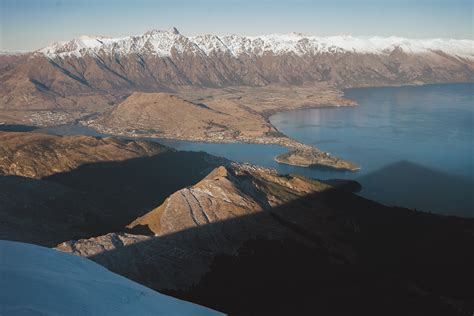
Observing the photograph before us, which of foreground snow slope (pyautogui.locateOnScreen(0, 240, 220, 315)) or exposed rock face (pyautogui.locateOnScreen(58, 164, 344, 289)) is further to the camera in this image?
exposed rock face (pyautogui.locateOnScreen(58, 164, 344, 289))

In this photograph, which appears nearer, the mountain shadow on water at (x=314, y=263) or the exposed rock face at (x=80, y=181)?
the mountain shadow on water at (x=314, y=263)

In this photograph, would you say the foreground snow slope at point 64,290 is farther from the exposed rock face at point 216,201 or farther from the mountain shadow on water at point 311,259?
the exposed rock face at point 216,201

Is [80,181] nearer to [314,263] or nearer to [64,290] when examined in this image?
[314,263]

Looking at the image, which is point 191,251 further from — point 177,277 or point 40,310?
point 40,310

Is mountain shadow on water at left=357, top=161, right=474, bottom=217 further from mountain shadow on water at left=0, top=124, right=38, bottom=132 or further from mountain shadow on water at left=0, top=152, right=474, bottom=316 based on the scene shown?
mountain shadow on water at left=0, top=124, right=38, bottom=132

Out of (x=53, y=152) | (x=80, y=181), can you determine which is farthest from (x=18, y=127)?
(x=80, y=181)

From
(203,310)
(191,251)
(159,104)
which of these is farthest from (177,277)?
(159,104)

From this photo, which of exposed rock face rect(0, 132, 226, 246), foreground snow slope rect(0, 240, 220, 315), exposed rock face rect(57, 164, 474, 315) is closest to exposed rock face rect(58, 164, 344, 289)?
exposed rock face rect(57, 164, 474, 315)

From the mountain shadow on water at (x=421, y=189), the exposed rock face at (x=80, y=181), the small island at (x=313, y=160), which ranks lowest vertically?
the mountain shadow on water at (x=421, y=189)

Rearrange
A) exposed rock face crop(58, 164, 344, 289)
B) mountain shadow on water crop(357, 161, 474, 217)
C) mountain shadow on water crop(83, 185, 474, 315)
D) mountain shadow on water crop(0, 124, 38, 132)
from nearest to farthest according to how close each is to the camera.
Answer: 1. mountain shadow on water crop(83, 185, 474, 315)
2. exposed rock face crop(58, 164, 344, 289)
3. mountain shadow on water crop(357, 161, 474, 217)
4. mountain shadow on water crop(0, 124, 38, 132)

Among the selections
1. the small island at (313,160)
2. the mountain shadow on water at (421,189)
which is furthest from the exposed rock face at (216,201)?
the small island at (313,160)
